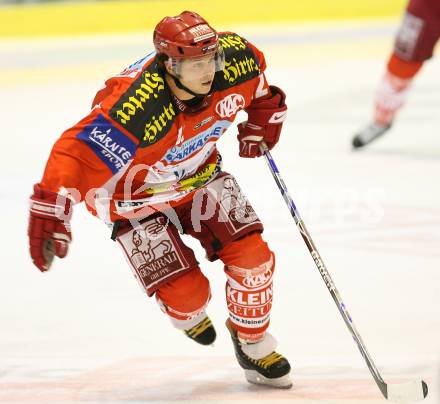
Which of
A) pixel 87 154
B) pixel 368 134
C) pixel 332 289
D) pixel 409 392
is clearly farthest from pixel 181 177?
pixel 368 134

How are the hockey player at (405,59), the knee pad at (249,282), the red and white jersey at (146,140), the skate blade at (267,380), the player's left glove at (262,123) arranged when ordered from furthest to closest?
the hockey player at (405,59) < the player's left glove at (262,123) < the skate blade at (267,380) < the knee pad at (249,282) < the red and white jersey at (146,140)

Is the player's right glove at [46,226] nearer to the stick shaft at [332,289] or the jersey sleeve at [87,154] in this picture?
the jersey sleeve at [87,154]

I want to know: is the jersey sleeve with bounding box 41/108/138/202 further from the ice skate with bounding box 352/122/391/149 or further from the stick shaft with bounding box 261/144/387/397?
the ice skate with bounding box 352/122/391/149

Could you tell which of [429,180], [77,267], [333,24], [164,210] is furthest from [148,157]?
[333,24]

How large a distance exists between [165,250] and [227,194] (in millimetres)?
266

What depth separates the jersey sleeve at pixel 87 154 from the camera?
2598mm

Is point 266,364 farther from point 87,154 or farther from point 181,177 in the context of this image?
point 87,154

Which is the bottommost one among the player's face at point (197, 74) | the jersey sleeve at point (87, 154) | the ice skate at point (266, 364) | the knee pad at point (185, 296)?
the ice skate at point (266, 364)

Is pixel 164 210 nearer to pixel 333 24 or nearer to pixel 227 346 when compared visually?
pixel 227 346

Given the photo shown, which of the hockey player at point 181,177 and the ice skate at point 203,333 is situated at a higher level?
the hockey player at point 181,177

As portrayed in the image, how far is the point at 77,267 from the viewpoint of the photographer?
13.8 feet

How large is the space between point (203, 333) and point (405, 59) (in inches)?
125

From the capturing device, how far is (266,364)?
120 inches

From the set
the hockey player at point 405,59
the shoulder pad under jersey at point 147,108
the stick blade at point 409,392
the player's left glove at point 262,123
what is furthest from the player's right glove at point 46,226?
the hockey player at point 405,59
